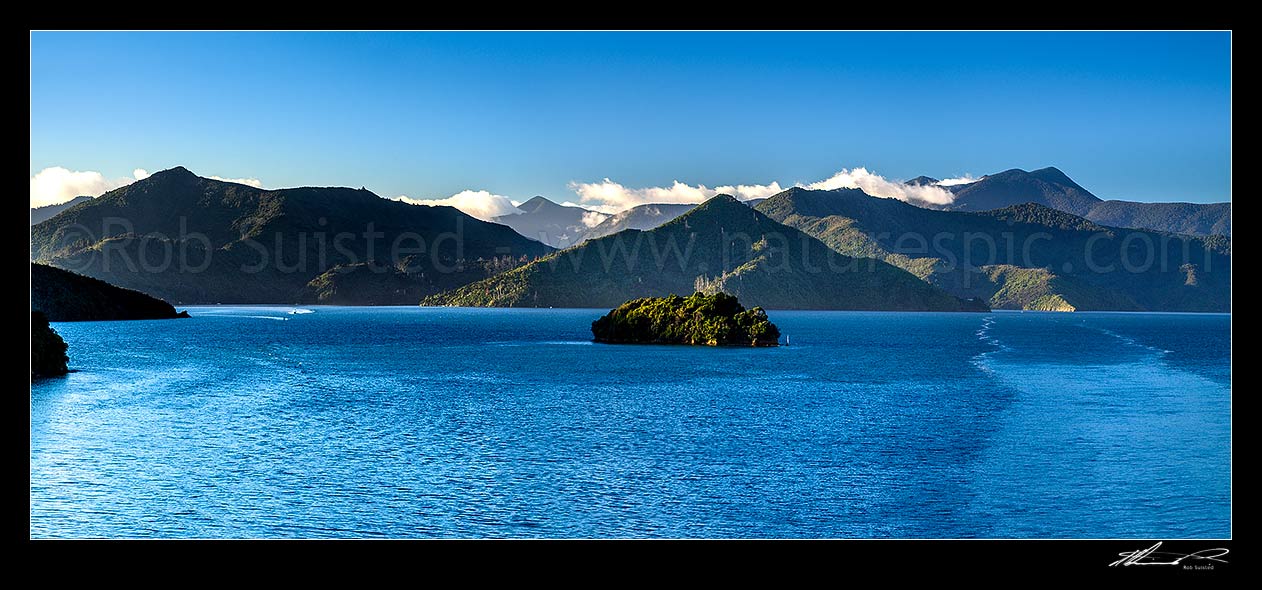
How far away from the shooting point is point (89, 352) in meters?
102

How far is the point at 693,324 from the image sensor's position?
12612 centimetres
